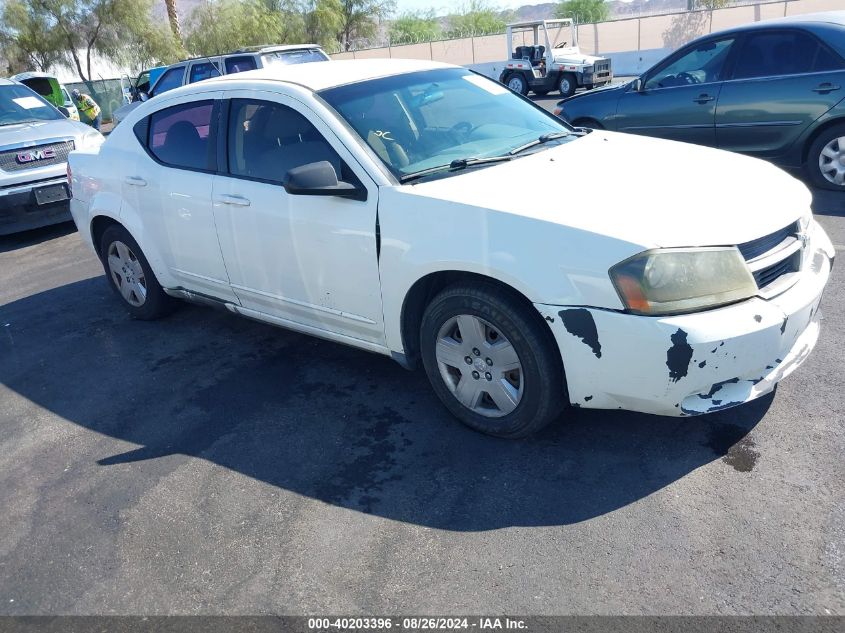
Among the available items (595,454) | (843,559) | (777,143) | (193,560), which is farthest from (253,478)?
(777,143)

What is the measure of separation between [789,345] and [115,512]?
309 centimetres

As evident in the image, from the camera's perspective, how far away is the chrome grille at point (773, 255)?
3.04 metres

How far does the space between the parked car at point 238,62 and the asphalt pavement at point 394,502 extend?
30.4ft

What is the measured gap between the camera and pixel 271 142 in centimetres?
416

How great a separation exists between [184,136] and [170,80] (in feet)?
35.1

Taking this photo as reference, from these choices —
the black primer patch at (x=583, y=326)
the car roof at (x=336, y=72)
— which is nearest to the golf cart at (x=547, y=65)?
the car roof at (x=336, y=72)

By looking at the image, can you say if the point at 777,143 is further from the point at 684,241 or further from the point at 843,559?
the point at 843,559

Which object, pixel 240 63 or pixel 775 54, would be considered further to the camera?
pixel 240 63

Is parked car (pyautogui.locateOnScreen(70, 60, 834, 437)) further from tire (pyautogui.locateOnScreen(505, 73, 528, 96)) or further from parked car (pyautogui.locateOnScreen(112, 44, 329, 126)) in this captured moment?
tire (pyautogui.locateOnScreen(505, 73, 528, 96))

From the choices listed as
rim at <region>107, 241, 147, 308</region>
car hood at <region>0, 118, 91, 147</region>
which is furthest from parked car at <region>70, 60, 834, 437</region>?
car hood at <region>0, 118, 91, 147</region>

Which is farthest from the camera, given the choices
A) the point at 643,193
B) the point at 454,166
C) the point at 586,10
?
the point at 586,10

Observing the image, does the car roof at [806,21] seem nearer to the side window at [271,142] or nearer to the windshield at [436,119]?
the windshield at [436,119]

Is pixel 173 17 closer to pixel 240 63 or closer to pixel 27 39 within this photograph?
pixel 27 39

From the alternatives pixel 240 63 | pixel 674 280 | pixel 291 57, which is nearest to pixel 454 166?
pixel 674 280
